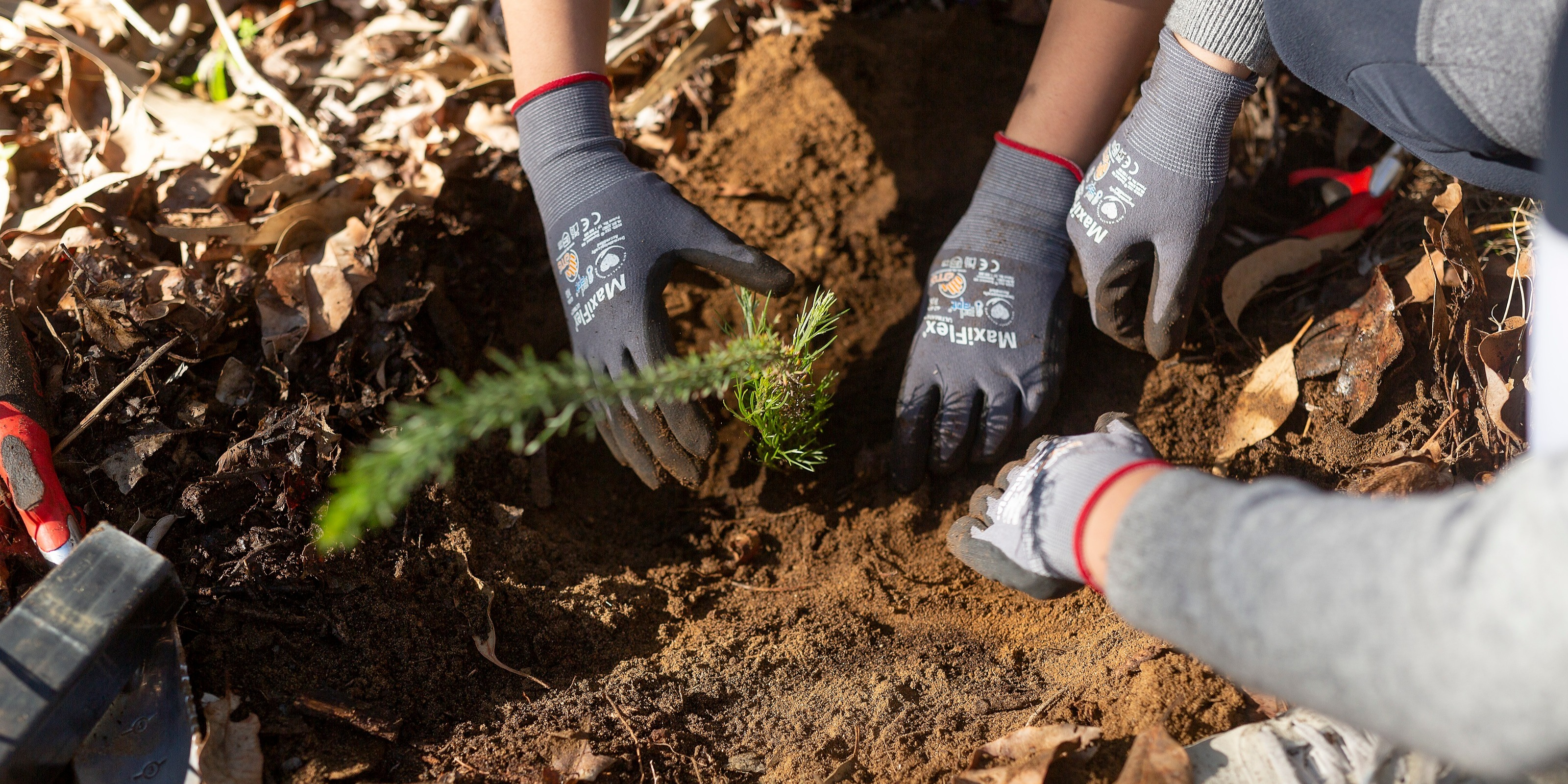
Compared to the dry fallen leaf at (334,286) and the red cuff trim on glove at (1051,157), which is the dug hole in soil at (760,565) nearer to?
the dry fallen leaf at (334,286)

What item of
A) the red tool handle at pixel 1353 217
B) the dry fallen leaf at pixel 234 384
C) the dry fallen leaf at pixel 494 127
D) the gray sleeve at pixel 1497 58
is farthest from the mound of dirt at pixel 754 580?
the gray sleeve at pixel 1497 58

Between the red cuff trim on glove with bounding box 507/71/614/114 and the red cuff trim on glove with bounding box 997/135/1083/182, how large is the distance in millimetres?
1061

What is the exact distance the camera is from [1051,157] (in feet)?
7.22

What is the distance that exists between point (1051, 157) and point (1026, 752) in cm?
144

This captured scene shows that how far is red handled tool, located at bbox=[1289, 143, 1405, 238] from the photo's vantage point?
2.25 metres

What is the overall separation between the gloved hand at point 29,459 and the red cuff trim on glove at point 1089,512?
1857 mm

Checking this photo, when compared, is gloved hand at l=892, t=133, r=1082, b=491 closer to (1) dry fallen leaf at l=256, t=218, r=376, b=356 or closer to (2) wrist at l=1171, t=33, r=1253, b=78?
(2) wrist at l=1171, t=33, r=1253, b=78

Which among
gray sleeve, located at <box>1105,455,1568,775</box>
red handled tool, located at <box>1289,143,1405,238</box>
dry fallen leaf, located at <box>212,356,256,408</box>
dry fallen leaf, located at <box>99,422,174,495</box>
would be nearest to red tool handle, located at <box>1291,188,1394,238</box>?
red handled tool, located at <box>1289,143,1405,238</box>

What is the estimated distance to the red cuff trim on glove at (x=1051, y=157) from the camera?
7.22ft

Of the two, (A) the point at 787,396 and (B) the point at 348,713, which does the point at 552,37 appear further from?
(B) the point at 348,713

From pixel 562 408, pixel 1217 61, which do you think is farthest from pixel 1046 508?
pixel 562 408

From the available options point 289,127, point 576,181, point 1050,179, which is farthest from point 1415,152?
point 289,127

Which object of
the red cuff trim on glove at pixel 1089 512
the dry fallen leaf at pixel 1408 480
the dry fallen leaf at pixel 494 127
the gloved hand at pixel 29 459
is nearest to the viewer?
the red cuff trim on glove at pixel 1089 512

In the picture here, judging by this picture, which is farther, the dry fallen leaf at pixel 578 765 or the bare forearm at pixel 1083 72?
the bare forearm at pixel 1083 72
